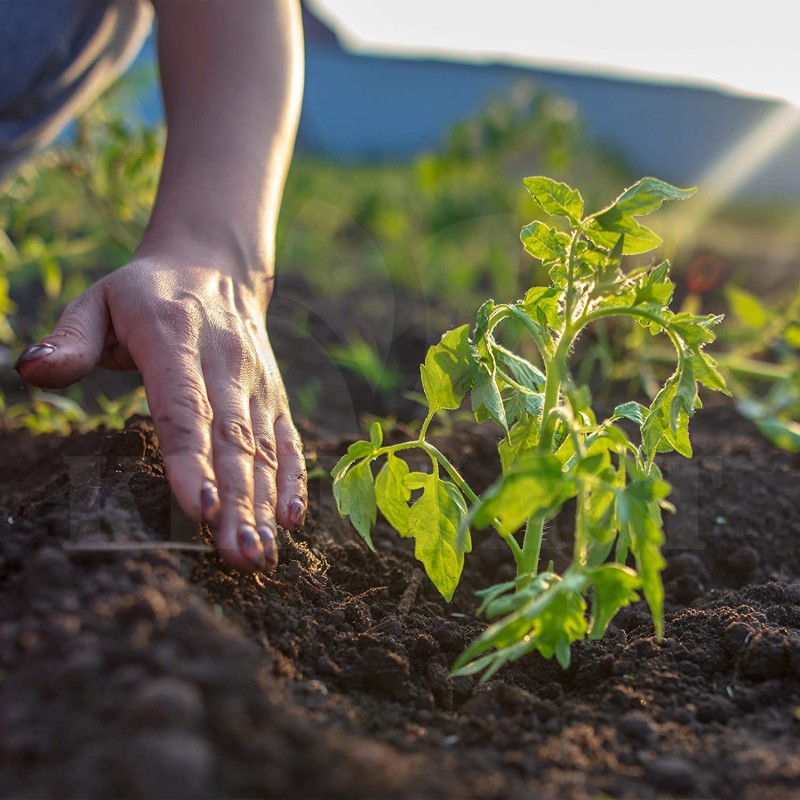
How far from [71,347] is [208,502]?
1.38 ft

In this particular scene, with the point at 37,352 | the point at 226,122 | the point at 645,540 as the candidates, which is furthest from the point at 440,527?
the point at 226,122

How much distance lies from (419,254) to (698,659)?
4242mm

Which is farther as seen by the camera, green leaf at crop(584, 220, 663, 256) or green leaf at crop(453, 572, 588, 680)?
green leaf at crop(584, 220, 663, 256)

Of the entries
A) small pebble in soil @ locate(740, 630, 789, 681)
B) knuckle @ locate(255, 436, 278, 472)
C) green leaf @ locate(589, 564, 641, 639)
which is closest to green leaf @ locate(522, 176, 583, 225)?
green leaf @ locate(589, 564, 641, 639)

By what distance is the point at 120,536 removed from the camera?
126 cm

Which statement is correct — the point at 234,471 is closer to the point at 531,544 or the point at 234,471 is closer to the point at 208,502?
the point at 208,502

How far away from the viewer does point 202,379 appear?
150 cm

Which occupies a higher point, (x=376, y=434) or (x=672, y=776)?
(x=376, y=434)

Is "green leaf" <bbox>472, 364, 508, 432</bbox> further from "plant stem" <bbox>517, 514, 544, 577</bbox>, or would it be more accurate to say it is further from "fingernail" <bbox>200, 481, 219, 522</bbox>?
"fingernail" <bbox>200, 481, 219, 522</bbox>

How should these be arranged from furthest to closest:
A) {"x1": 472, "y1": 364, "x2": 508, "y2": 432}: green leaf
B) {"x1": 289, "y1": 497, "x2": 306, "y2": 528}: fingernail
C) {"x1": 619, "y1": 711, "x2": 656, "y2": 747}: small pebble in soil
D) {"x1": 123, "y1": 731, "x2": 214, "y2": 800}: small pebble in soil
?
{"x1": 289, "y1": 497, "x2": 306, "y2": 528}: fingernail
{"x1": 472, "y1": 364, "x2": 508, "y2": 432}: green leaf
{"x1": 619, "y1": 711, "x2": 656, "y2": 747}: small pebble in soil
{"x1": 123, "y1": 731, "x2": 214, "y2": 800}: small pebble in soil

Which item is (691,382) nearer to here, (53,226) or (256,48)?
(256,48)

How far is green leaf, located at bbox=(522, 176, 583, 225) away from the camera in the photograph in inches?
51.3

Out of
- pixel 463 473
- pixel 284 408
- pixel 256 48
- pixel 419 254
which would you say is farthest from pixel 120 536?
pixel 419 254

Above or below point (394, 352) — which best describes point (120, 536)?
above
